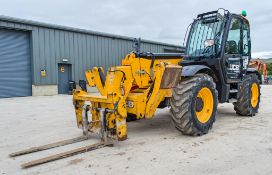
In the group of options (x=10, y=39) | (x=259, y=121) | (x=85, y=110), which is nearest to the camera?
(x=85, y=110)

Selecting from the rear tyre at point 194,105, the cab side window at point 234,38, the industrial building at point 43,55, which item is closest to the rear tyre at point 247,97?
the cab side window at point 234,38

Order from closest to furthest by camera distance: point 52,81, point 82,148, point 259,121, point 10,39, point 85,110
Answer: point 82,148
point 85,110
point 259,121
point 10,39
point 52,81

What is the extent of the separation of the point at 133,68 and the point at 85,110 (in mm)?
1241

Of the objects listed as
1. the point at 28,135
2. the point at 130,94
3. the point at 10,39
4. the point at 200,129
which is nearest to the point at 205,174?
the point at 200,129

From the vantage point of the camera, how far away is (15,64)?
1802cm

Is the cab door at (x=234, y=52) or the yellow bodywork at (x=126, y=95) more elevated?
the cab door at (x=234, y=52)

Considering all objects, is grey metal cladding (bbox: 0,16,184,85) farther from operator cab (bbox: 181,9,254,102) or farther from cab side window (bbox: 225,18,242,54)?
cab side window (bbox: 225,18,242,54)

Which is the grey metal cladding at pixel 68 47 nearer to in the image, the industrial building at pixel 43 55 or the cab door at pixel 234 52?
the industrial building at pixel 43 55

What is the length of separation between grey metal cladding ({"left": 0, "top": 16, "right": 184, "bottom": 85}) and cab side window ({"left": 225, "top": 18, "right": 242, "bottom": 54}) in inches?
524

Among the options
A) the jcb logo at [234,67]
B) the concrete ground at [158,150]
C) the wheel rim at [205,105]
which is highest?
the jcb logo at [234,67]

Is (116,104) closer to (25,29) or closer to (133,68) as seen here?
(133,68)

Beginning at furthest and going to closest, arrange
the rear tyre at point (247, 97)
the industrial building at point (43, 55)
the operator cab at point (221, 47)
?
the industrial building at point (43, 55)
the rear tyre at point (247, 97)
the operator cab at point (221, 47)

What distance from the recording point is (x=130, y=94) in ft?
19.6

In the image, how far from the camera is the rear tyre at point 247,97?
26.5ft
